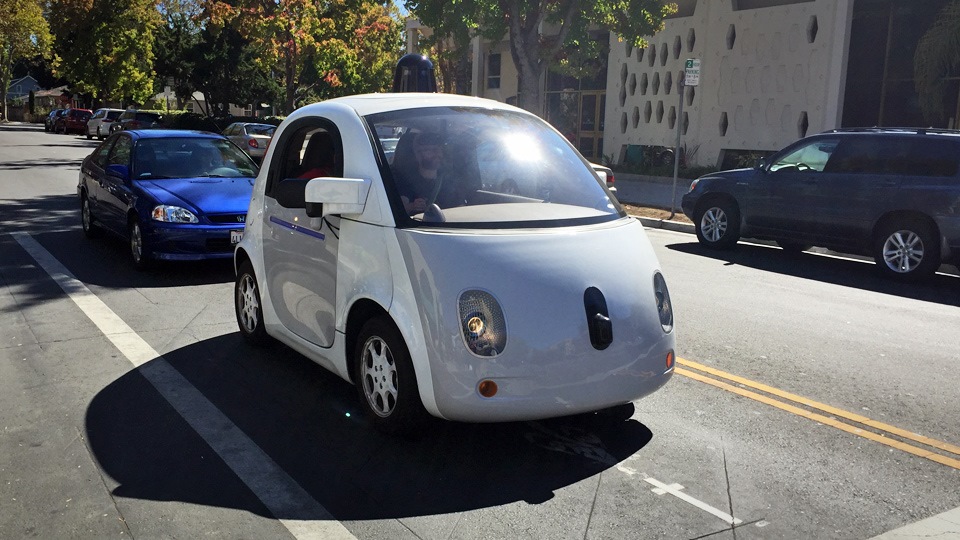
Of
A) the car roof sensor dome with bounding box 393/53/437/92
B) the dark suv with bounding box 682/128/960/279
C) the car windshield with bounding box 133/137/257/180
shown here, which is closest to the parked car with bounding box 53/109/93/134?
the car roof sensor dome with bounding box 393/53/437/92

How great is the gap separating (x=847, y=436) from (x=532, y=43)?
1916cm

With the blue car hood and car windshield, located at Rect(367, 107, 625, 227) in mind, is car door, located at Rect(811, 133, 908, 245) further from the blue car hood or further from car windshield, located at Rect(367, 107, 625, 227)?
the blue car hood

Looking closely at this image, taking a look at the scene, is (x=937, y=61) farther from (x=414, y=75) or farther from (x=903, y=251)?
(x=414, y=75)

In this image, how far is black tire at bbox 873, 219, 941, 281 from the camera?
35.0 ft

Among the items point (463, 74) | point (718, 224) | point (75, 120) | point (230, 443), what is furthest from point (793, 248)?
point (75, 120)

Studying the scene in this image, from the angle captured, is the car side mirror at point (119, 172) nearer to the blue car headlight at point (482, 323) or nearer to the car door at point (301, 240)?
the car door at point (301, 240)

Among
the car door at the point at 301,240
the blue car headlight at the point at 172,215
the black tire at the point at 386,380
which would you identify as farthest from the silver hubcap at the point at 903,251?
the black tire at the point at 386,380

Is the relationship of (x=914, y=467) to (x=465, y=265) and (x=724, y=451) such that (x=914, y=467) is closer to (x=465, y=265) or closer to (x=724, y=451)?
(x=724, y=451)

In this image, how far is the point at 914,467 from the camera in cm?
476

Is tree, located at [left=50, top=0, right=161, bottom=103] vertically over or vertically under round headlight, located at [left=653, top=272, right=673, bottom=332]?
over

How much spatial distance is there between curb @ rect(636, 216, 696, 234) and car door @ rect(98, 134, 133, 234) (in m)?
9.18

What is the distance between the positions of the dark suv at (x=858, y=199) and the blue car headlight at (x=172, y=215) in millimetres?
7424

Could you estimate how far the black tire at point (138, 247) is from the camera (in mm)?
9453

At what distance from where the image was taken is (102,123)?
1816 inches
